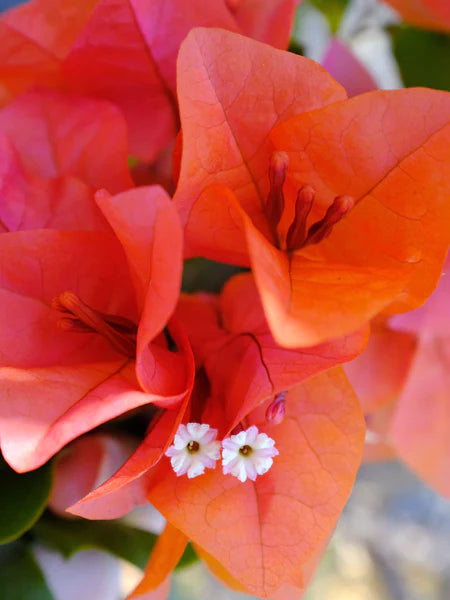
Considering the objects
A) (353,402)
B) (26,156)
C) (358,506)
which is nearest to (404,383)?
(353,402)

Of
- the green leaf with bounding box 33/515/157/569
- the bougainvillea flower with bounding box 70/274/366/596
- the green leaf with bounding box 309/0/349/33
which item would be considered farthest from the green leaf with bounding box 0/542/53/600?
the green leaf with bounding box 309/0/349/33

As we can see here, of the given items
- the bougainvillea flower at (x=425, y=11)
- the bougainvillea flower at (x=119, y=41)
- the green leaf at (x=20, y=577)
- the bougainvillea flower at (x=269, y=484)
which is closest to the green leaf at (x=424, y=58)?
the bougainvillea flower at (x=425, y=11)

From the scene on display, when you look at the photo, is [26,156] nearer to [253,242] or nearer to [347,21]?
[253,242]

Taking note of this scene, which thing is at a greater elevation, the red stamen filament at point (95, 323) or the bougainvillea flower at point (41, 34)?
the bougainvillea flower at point (41, 34)

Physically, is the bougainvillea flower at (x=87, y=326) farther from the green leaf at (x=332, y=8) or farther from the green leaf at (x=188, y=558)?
the green leaf at (x=332, y=8)

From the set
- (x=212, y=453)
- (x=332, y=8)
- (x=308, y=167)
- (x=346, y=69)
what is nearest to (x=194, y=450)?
(x=212, y=453)

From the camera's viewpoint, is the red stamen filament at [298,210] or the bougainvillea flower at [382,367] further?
the bougainvillea flower at [382,367]

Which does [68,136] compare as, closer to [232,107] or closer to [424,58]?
[232,107]
